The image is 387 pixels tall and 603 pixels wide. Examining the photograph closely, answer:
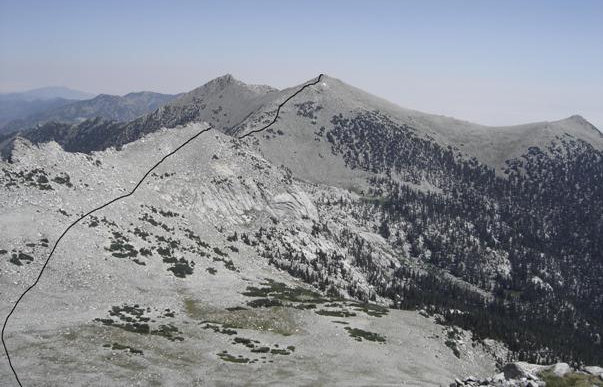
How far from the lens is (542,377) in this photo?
35000mm

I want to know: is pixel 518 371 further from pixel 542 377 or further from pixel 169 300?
pixel 169 300

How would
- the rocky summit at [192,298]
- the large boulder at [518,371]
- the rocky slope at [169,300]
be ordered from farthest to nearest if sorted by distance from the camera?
the rocky slope at [169,300] → the rocky summit at [192,298] → the large boulder at [518,371]

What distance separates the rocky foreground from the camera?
3341 centimetres

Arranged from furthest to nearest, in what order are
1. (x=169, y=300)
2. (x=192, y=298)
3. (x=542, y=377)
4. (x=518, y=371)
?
(x=192, y=298)
(x=169, y=300)
(x=542, y=377)
(x=518, y=371)

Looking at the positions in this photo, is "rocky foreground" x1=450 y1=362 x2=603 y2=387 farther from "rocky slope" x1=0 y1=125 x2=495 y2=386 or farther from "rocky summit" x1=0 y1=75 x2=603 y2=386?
"rocky slope" x1=0 y1=125 x2=495 y2=386

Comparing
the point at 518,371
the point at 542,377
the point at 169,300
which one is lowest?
the point at 169,300

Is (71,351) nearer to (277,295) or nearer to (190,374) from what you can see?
(190,374)

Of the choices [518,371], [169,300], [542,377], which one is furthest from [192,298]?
[542,377]

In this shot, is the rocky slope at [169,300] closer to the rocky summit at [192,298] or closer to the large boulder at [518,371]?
the rocky summit at [192,298]

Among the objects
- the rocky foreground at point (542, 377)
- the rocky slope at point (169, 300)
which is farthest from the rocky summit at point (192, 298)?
the rocky slope at point (169, 300)

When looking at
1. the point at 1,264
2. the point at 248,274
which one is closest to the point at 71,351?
the point at 1,264

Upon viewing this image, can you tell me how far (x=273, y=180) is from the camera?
18725 centimetres

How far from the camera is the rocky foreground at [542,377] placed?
3341 centimetres

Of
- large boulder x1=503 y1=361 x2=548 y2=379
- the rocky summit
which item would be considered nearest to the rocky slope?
the rocky summit
